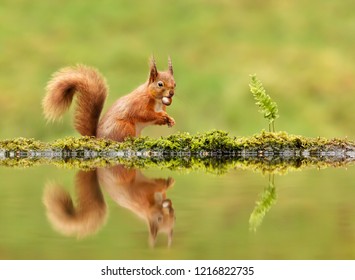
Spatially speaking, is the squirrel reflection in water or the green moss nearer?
the squirrel reflection in water

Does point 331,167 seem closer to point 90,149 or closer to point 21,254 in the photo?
point 90,149

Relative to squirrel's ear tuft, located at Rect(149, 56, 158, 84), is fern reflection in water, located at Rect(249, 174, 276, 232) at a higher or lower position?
lower

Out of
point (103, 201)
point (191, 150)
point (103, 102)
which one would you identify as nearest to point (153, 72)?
point (103, 102)

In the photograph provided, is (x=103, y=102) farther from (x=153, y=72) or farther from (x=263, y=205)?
(x=263, y=205)

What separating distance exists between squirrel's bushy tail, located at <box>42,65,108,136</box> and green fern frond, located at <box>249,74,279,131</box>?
1.23 metres

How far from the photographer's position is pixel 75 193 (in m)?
4.18

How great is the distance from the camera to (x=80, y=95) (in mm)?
6156

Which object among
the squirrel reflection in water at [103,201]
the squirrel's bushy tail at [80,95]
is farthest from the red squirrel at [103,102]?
the squirrel reflection in water at [103,201]

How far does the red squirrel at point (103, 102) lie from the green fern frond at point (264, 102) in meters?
0.87

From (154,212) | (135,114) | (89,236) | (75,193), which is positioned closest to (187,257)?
(89,236)

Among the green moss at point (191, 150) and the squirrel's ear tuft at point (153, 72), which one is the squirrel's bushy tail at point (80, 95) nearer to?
the green moss at point (191, 150)

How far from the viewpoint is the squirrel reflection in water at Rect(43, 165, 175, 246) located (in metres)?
3.32

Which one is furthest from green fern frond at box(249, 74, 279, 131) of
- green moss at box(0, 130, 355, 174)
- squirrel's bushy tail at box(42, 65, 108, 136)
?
squirrel's bushy tail at box(42, 65, 108, 136)

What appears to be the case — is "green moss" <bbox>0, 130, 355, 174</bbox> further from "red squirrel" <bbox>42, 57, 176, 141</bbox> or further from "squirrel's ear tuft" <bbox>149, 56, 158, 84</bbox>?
"squirrel's ear tuft" <bbox>149, 56, 158, 84</bbox>
